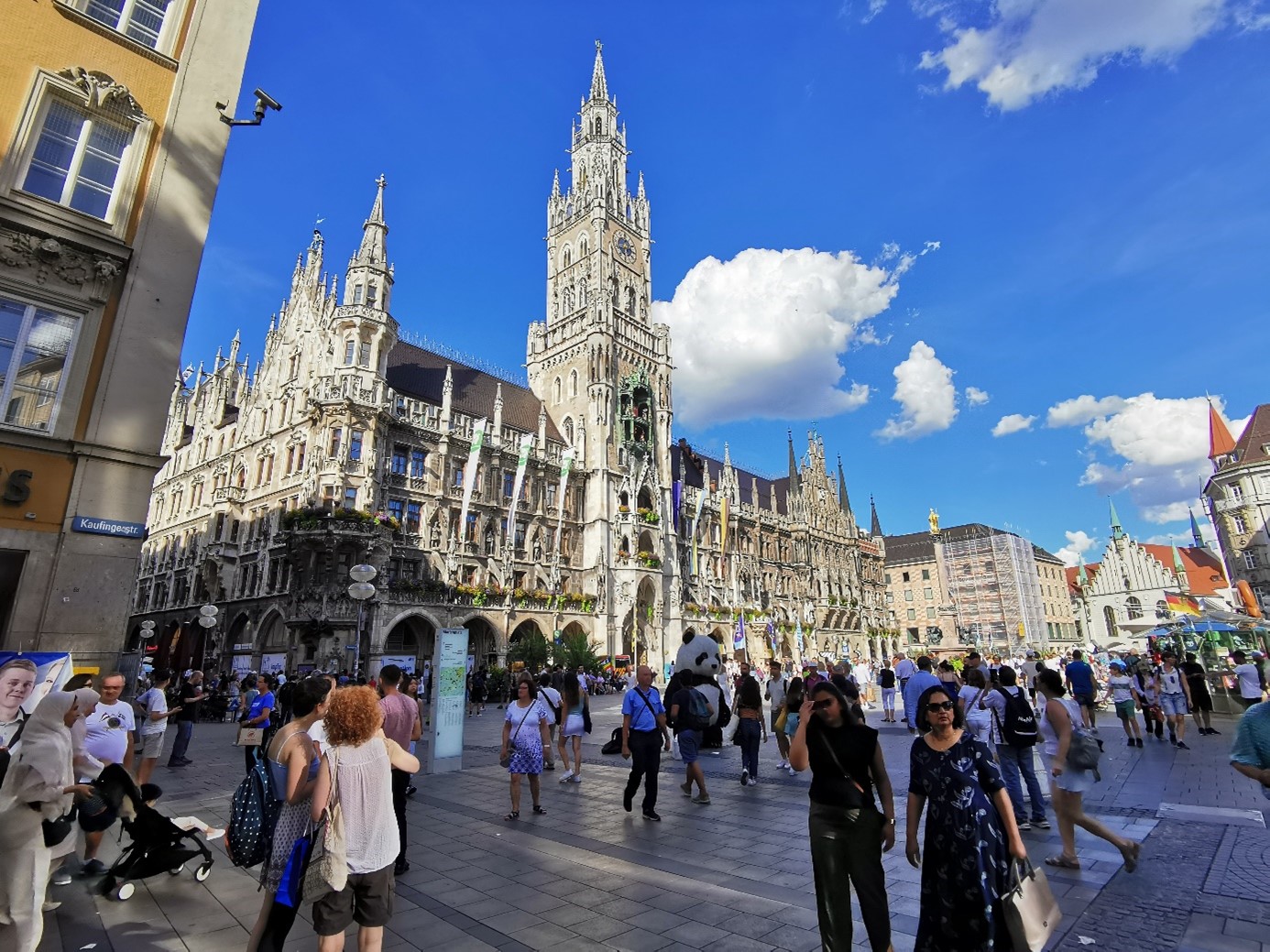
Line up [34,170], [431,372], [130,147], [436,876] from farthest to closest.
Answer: [431,372], [130,147], [34,170], [436,876]

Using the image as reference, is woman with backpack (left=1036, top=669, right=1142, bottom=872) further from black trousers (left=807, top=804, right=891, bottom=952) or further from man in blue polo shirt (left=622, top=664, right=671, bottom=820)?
man in blue polo shirt (left=622, top=664, right=671, bottom=820)

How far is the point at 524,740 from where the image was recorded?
8516 millimetres

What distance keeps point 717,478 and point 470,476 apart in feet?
111

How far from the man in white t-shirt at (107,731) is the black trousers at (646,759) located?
5.73m

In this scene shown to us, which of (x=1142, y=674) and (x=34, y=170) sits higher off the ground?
(x=34, y=170)

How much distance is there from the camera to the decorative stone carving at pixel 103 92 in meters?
11.8

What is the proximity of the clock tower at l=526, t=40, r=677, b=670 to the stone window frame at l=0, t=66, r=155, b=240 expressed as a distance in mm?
33341

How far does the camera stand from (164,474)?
46469mm

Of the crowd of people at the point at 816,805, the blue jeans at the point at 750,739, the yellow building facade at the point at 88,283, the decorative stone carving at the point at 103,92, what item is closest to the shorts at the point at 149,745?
the yellow building facade at the point at 88,283

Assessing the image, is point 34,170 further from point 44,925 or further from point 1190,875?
point 1190,875

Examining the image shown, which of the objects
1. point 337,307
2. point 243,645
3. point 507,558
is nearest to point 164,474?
point 243,645

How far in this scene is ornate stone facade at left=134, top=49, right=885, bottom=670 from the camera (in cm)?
3206

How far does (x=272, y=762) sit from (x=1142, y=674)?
22.5m

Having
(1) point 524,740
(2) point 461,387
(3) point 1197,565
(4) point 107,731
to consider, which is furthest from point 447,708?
(3) point 1197,565
